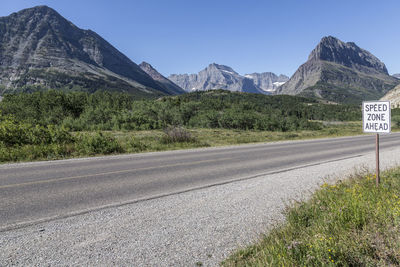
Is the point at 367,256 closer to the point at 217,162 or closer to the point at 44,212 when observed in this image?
the point at 44,212

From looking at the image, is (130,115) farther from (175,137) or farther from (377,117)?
(377,117)

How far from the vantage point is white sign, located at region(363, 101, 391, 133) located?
559 cm

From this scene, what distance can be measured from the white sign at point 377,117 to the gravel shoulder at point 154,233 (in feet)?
7.95

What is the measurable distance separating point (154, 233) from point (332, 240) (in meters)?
2.80

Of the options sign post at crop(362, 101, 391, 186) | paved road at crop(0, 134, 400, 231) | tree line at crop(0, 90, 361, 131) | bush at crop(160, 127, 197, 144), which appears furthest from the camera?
tree line at crop(0, 90, 361, 131)

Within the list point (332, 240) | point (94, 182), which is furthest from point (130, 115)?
point (332, 240)

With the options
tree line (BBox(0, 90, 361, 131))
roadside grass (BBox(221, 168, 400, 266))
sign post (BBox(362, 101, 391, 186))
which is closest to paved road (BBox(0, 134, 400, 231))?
roadside grass (BBox(221, 168, 400, 266))

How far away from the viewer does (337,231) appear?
11.5ft

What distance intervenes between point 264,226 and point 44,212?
4.70 m

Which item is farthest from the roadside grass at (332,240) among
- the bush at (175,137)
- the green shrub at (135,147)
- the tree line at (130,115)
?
the tree line at (130,115)

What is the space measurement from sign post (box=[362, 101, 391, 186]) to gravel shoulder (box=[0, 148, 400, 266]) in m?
2.39

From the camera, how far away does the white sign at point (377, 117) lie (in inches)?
220

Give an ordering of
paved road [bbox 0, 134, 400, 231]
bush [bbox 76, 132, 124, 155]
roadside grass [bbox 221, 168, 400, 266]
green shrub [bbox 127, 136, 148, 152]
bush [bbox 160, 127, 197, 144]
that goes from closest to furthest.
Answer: roadside grass [bbox 221, 168, 400, 266] → paved road [bbox 0, 134, 400, 231] → bush [bbox 76, 132, 124, 155] → green shrub [bbox 127, 136, 148, 152] → bush [bbox 160, 127, 197, 144]

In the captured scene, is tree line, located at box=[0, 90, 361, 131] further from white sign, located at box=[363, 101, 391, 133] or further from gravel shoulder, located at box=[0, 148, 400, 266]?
white sign, located at box=[363, 101, 391, 133]
